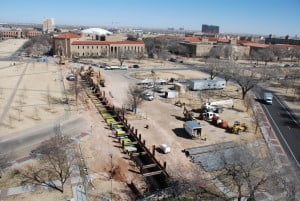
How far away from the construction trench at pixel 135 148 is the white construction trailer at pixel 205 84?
58.1ft

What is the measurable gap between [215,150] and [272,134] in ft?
32.9

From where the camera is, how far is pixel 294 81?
6394cm

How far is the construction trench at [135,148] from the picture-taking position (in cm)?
2217

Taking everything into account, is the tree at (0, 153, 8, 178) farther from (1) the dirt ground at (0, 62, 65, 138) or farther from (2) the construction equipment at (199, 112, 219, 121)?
(2) the construction equipment at (199, 112, 219, 121)

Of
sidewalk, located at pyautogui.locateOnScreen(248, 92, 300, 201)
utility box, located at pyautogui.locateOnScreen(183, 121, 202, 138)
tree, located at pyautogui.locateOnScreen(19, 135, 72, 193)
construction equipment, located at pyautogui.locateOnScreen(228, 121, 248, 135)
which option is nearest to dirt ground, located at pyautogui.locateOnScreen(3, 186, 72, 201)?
tree, located at pyautogui.locateOnScreen(19, 135, 72, 193)

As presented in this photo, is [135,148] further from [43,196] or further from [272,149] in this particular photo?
[272,149]

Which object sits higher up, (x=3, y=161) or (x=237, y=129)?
(x=237, y=129)

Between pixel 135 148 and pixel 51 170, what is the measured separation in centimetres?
832

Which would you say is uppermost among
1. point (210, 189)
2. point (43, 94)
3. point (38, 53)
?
point (38, 53)

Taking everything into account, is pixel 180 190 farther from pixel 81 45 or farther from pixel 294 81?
pixel 81 45

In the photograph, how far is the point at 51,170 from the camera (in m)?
21.6

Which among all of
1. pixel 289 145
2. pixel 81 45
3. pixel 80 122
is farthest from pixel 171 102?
pixel 81 45

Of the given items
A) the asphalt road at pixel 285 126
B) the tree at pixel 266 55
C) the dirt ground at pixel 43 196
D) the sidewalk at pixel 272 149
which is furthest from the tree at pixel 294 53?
the dirt ground at pixel 43 196

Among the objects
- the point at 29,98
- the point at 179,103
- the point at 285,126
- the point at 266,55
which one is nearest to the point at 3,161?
the point at 29,98
